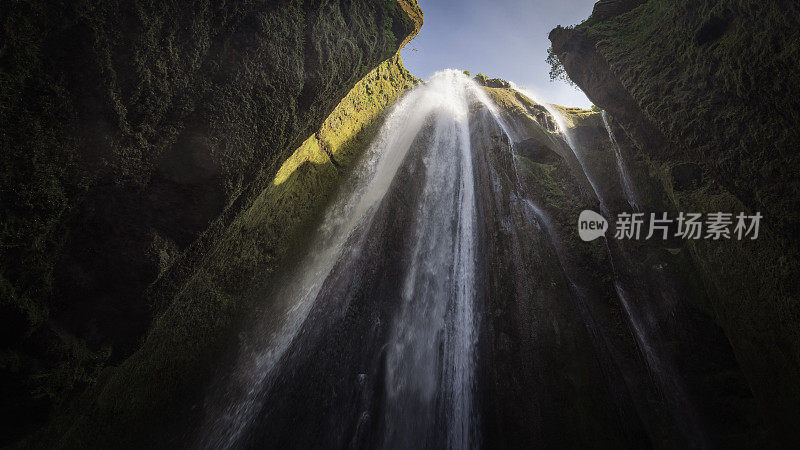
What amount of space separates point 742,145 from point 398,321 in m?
9.14

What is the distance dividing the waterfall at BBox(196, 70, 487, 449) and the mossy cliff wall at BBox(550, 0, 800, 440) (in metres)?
6.10

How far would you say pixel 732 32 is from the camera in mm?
5828

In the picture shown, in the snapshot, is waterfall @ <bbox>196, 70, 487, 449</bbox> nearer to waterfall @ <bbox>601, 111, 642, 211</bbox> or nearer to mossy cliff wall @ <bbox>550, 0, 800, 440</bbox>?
mossy cliff wall @ <bbox>550, 0, 800, 440</bbox>

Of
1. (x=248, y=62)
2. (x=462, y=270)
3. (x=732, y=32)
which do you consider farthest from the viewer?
(x=462, y=270)

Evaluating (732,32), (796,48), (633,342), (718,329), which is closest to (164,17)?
(796,48)

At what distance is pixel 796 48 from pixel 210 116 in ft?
32.9

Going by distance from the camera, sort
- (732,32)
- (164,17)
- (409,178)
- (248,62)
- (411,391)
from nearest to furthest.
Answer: (164,17) < (248,62) < (732,32) < (411,391) < (409,178)

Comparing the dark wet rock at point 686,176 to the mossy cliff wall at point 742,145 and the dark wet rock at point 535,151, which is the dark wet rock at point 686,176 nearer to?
the mossy cliff wall at point 742,145

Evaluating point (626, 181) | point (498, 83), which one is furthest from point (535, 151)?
point (498, 83)

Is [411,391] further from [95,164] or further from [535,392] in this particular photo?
[95,164]

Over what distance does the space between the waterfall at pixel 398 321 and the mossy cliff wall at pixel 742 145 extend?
6.10 meters

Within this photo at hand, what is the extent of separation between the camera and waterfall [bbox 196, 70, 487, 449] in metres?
6.55

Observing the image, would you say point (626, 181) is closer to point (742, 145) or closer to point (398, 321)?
point (742, 145)

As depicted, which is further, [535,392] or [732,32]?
[535,392]
